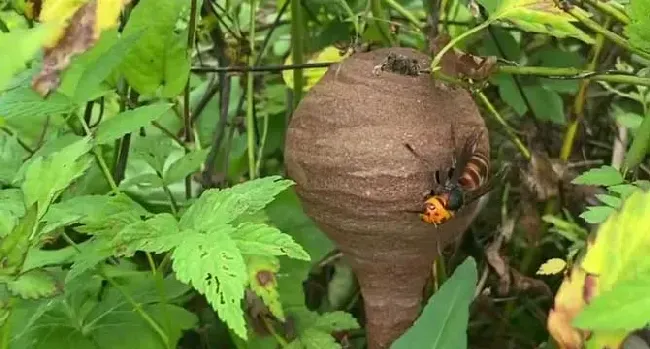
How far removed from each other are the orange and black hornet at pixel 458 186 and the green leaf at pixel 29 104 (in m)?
0.21

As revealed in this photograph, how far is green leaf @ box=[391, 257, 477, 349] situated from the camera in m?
0.54

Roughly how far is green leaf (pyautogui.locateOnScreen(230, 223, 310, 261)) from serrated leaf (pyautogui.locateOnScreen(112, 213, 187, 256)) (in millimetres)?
31

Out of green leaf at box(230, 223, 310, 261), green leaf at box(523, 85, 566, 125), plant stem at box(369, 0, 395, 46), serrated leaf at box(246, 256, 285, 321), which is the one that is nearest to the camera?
green leaf at box(230, 223, 310, 261)

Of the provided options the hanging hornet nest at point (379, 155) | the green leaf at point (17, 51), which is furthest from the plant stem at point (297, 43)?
the green leaf at point (17, 51)

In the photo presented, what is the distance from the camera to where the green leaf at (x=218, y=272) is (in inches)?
17.4

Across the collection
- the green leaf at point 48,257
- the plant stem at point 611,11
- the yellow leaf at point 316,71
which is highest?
the plant stem at point 611,11

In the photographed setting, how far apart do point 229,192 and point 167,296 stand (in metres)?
0.18

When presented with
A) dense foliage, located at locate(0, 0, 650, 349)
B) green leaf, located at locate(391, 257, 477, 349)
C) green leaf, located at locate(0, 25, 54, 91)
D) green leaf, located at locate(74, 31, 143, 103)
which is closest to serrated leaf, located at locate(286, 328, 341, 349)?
dense foliage, located at locate(0, 0, 650, 349)

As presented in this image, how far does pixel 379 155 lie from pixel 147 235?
15 cm

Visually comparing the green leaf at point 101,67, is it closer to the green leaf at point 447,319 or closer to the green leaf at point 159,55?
the green leaf at point 159,55

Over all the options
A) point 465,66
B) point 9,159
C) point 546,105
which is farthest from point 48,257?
point 546,105

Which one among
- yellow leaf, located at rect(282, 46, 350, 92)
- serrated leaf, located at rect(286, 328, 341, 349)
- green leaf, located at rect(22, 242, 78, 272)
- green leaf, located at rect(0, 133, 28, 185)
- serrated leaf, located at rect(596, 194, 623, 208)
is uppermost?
serrated leaf, located at rect(596, 194, 623, 208)

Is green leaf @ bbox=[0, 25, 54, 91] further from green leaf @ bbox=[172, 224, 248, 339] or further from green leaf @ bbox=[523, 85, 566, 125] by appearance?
green leaf @ bbox=[523, 85, 566, 125]

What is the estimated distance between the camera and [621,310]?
1.28 ft
